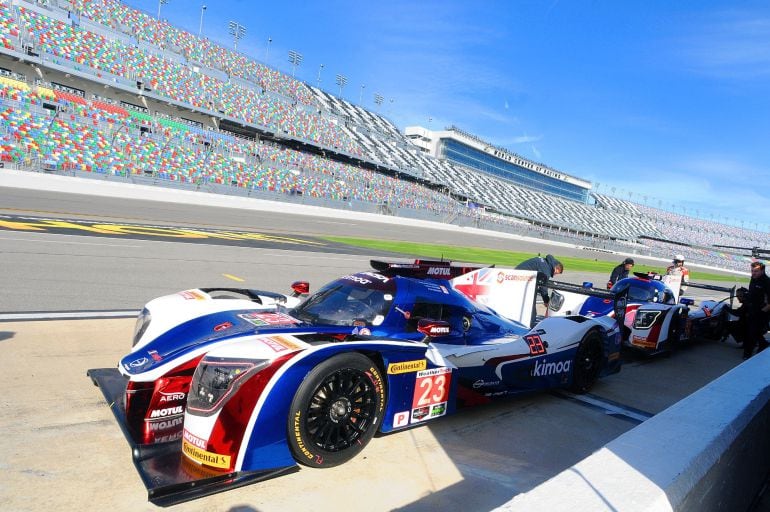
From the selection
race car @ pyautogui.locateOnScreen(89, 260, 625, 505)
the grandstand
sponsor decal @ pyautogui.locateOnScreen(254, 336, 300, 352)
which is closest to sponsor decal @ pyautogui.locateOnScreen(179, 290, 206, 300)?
race car @ pyautogui.locateOnScreen(89, 260, 625, 505)

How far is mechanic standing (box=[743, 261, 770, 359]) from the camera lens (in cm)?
791

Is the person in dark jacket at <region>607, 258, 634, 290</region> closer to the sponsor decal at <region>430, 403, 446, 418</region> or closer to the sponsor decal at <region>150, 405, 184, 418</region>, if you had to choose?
the sponsor decal at <region>430, 403, 446, 418</region>

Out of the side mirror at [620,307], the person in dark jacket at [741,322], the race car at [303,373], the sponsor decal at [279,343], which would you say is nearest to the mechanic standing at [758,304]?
the person in dark jacket at [741,322]

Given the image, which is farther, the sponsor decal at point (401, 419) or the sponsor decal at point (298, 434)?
the sponsor decal at point (401, 419)

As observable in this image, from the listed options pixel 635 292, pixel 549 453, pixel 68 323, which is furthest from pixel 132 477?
pixel 635 292

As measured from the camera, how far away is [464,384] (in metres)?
4.22

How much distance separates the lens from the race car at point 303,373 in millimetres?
2891

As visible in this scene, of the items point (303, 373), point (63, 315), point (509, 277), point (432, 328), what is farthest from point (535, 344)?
point (63, 315)

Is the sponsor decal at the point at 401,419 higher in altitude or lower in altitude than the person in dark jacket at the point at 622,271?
lower

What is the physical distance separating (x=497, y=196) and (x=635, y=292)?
66406 millimetres

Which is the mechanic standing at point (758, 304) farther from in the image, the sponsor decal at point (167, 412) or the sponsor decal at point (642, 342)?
the sponsor decal at point (167, 412)

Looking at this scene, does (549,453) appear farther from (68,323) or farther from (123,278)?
(123,278)

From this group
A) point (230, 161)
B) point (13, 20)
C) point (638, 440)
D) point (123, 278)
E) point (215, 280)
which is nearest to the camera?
point (638, 440)

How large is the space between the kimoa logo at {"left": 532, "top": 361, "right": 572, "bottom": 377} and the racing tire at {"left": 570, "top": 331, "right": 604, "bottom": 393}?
→ 194 millimetres
